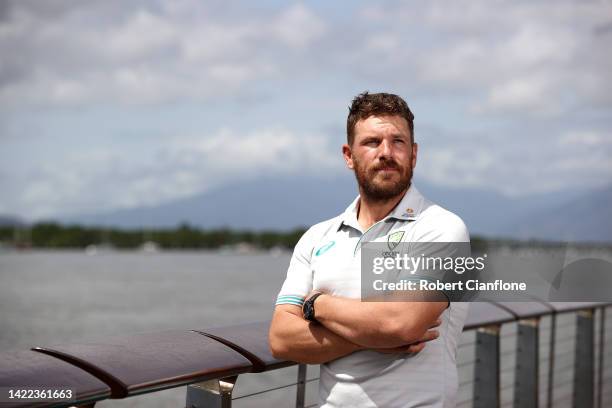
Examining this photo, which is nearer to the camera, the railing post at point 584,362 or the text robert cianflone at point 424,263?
the text robert cianflone at point 424,263

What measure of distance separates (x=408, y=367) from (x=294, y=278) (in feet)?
1.81

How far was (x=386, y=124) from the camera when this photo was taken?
110 inches

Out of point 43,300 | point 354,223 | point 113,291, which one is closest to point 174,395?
point 354,223

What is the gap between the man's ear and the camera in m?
2.94

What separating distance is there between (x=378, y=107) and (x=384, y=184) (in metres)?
0.27

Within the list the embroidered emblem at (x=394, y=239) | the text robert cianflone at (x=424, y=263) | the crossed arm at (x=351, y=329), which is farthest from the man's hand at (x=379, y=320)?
the embroidered emblem at (x=394, y=239)

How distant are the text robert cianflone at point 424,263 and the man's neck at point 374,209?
0.64 feet

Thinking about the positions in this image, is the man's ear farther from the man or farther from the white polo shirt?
the white polo shirt

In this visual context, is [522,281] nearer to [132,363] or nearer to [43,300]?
[132,363]

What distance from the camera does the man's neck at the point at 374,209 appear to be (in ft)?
9.23

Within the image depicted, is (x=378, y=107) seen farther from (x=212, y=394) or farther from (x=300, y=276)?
(x=212, y=394)

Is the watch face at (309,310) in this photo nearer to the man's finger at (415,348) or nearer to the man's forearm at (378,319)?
the man's forearm at (378,319)

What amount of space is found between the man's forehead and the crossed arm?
593 millimetres

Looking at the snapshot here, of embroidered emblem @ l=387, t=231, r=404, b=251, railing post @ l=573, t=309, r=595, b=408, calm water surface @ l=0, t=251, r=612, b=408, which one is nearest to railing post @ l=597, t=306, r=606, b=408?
railing post @ l=573, t=309, r=595, b=408
